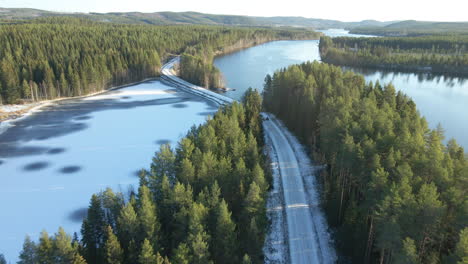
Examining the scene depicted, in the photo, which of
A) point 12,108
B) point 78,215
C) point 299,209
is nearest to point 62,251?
point 78,215

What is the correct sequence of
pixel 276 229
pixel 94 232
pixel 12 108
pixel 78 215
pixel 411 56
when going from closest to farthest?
pixel 94 232, pixel 276 229, pixel 78 215, pixel 12 108, pixel 411 56

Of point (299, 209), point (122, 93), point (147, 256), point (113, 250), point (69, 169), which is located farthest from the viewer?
point (122, 93)

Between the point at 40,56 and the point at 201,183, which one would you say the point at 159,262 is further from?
the point at 40,56

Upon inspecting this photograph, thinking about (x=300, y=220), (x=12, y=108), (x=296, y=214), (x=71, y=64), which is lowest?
(x=300, y=220)

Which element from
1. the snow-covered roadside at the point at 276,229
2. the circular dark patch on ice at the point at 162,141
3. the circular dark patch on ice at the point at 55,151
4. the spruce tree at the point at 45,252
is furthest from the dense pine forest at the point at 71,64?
the spruce tree at the point at 45,252

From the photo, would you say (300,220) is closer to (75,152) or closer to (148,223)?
(148,223)

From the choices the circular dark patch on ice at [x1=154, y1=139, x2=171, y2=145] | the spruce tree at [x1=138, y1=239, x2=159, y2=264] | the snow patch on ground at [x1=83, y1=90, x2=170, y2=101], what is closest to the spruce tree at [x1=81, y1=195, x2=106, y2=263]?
the spruce tree at [x1=138, y1=239, x2=159, y2=264]

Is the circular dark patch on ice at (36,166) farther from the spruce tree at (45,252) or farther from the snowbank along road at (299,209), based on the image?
the snowbank along road at (299,209)
